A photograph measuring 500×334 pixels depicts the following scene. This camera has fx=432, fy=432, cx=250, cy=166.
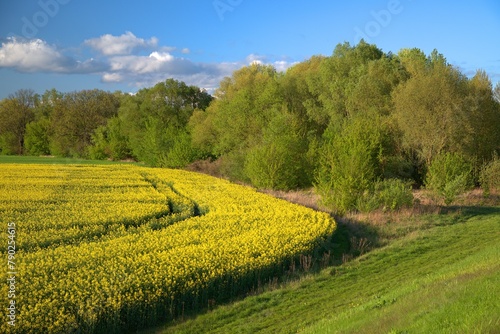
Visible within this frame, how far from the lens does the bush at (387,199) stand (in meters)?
27.6

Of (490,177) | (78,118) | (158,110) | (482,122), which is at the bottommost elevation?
(490,177)

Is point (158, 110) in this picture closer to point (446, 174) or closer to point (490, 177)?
point (446, 174)

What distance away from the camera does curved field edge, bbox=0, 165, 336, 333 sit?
11.1 metres

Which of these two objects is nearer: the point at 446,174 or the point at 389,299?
the point at 389,299

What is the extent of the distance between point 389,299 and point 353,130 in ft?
78.1

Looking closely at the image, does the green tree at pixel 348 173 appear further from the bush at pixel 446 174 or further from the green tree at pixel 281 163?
the green tree at pixel 281 163

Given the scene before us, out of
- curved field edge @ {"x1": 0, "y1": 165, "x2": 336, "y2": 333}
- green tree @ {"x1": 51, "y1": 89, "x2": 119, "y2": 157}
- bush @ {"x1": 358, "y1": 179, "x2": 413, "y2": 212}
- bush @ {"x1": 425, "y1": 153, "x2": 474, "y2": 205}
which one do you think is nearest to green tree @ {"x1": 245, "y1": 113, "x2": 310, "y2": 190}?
bush @ {"x1": 425, "y1": 153, "x2": 474, "y2": 205}

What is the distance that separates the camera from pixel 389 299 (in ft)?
36.8

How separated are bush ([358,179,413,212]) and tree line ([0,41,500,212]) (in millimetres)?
89

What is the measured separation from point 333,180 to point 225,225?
36.4 feet

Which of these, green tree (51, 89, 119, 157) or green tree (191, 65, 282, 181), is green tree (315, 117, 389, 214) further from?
green tree (51, 89, 119, 157)

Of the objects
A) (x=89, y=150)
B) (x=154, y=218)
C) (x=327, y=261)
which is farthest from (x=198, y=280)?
(x=89, y=150)

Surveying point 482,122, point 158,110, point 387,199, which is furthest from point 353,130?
point 158,110

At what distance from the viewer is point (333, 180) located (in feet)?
97.5
